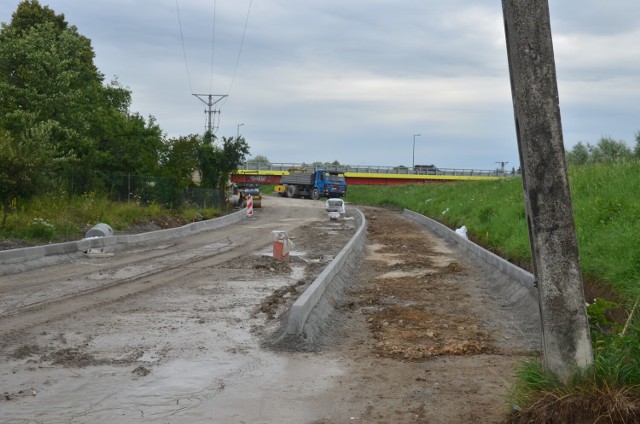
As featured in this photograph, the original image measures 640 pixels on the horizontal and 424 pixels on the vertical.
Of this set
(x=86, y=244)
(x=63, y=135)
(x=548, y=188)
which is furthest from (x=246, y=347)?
(x=63, y=135)

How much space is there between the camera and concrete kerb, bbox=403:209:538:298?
13.4 metres

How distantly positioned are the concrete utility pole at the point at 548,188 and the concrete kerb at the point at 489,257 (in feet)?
2.54

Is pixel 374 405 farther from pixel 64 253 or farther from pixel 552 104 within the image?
pixel 64 253

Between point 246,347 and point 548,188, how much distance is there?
502 cm

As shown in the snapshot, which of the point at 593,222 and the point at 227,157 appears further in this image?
the point at 227,157

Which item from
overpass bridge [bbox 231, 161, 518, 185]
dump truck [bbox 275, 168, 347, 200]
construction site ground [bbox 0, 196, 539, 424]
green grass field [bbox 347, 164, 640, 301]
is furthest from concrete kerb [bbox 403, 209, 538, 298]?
overpass bridge [bbox 231, 161, 518, 185]

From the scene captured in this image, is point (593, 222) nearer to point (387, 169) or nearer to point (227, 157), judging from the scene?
point (227, 157)

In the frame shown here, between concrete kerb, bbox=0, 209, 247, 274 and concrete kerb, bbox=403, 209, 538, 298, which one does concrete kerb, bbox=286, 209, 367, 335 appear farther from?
concrete kerb, bbox=0, 209, 247, 274

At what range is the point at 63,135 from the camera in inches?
1271

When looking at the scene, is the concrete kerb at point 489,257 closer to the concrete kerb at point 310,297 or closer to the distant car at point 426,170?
the concrete kerb at point 310,297

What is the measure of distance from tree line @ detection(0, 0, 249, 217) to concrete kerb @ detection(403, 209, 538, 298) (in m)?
12.6

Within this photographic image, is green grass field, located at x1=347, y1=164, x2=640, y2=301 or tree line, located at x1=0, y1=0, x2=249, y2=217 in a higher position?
tree line, located at x1=0, y1=0, x2=249, y2=217

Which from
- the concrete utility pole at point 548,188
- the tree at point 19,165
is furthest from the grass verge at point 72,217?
the concrete utility pole at point 548,188

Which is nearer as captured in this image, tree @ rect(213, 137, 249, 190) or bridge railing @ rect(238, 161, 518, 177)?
tree @ rect(213, 137, 249, 190)
